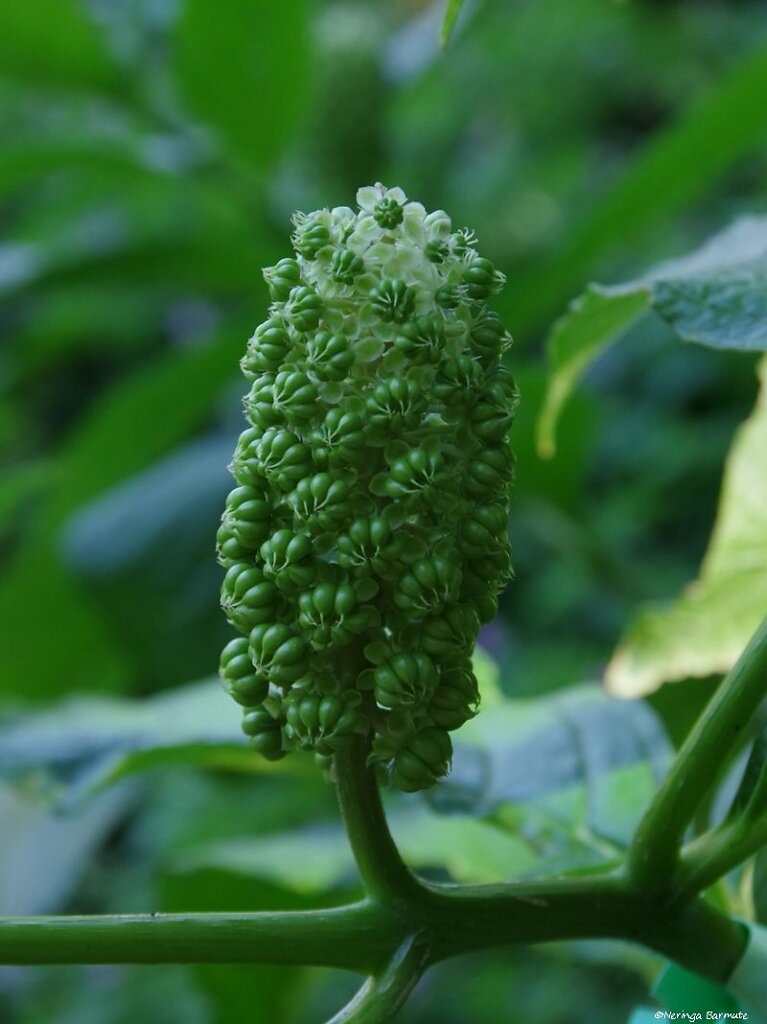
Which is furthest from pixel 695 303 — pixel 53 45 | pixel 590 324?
pixel 53 45

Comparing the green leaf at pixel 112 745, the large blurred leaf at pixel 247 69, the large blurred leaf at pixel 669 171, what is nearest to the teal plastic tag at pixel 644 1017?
the green leaf at pixel 112 745

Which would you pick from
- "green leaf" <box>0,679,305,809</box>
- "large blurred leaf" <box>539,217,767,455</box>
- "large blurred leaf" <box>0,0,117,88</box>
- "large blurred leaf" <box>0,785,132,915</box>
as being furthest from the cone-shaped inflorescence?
"large blurred leaf" <box>0,0,117,88</box>

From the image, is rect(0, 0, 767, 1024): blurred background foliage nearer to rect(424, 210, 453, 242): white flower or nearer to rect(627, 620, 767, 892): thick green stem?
rect(627, 620, 767, 892): thick green stem

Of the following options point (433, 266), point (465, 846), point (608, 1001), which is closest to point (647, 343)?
point (608, 1001)

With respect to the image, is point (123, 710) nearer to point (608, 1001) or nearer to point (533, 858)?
point (533, 858)

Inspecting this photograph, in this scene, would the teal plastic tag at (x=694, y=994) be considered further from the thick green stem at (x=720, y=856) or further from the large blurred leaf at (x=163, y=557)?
the large blurred leaf at (x=163, y=557)
